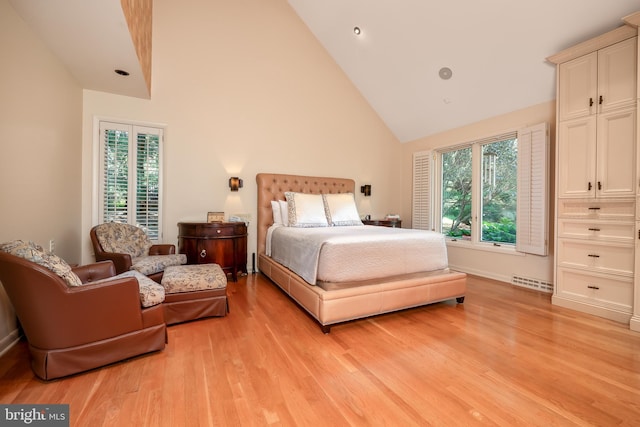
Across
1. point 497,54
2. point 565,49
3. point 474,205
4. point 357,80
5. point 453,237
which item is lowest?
point 453,237

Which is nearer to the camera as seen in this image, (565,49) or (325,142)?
(565,49)

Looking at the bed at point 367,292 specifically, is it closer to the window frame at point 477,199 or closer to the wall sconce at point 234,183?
the wall sconce at point 234,183

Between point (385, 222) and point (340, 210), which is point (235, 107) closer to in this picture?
point (340, 210)

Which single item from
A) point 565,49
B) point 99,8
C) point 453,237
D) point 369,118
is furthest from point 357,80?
point 99,8

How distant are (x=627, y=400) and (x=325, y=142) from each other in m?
4.42

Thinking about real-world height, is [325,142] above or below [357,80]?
below

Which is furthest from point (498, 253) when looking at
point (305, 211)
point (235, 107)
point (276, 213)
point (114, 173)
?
point (114, 173)

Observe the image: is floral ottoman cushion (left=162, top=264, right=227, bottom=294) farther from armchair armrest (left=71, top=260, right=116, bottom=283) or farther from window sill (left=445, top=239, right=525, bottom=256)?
window sill (left=445, top=239, right=525, bottom=256)

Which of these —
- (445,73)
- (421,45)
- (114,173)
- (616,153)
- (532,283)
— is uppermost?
(421,45)

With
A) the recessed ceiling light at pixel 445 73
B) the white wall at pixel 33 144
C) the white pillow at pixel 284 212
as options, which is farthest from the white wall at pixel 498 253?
the white wall at pixel 33 144

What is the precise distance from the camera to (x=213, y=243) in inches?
142

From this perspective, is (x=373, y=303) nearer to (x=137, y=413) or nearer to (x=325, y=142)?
(x=137, y=413)

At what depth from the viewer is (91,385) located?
159 centimetres

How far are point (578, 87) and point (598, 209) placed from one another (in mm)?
1261
